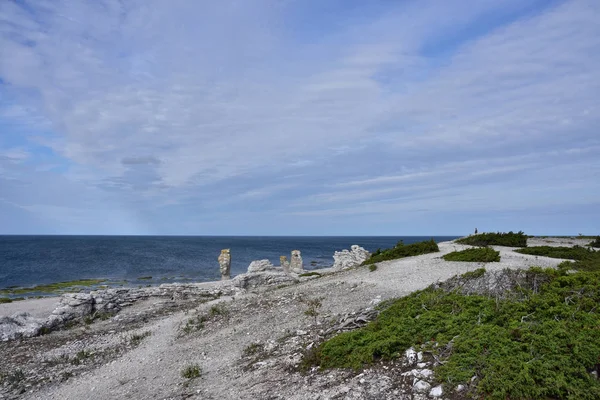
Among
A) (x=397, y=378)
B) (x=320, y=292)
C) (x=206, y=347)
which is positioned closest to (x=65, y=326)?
A: (x=206, y=347)

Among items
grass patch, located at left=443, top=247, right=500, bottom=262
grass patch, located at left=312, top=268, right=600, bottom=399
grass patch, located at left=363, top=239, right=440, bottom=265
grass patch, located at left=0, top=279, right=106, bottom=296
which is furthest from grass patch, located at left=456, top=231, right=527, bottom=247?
grass patch, located at left=0, top=279, right=106, bottom=296

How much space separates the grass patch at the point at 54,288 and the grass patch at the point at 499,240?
150 ft

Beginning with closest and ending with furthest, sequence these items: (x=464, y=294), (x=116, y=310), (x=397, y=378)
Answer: (x=397, y=378)
(x=464, y=294)
(x=116, y=310)

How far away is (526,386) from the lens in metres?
6.89

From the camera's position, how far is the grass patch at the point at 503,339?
704 cm

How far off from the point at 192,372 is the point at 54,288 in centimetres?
4453

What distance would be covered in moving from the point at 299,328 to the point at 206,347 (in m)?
3.97

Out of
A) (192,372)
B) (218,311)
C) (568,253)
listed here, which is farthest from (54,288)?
(568,253)

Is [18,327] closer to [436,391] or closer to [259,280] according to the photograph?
[259,280]

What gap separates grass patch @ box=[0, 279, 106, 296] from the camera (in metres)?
44.2

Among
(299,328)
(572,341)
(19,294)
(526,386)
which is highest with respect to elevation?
(572,341)

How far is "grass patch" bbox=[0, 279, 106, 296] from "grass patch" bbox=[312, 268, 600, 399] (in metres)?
46.3

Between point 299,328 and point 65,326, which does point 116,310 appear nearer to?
point 65,326

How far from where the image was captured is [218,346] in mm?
15016
